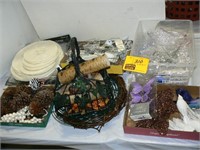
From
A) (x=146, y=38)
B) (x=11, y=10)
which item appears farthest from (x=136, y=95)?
(x=11, y=10)

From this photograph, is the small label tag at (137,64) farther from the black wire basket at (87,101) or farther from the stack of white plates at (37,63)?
the stack of white plates at (37,63)

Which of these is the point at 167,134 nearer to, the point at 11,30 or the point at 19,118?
the point at 19,118

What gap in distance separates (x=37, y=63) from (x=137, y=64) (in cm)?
41

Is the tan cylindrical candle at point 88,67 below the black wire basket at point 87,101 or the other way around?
the other way around

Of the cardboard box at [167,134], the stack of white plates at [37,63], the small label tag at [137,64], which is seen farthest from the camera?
the stack of white plates at [37,63]

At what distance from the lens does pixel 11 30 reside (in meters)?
1.05

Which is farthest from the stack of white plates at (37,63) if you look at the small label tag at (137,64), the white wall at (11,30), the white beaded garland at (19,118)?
the small label tag at (137,64)

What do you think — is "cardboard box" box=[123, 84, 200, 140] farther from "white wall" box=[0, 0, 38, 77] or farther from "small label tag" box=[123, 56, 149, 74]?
"white wall" box=[0, 0, 38, 77]

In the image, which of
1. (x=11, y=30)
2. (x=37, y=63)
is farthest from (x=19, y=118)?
(x=11, y=30)

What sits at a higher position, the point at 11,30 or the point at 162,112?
the point at 11,30

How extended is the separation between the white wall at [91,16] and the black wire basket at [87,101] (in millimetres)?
336

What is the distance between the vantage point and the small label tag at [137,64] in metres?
0.78

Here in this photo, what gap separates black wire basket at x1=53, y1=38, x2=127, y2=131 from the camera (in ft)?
2.34

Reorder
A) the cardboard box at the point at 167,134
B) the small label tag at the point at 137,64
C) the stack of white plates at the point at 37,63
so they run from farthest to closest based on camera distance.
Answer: the stack of white plates at the point at 37,63 < the small label tag at the point at 137,64 < the cardboard box at the point at 167,134
